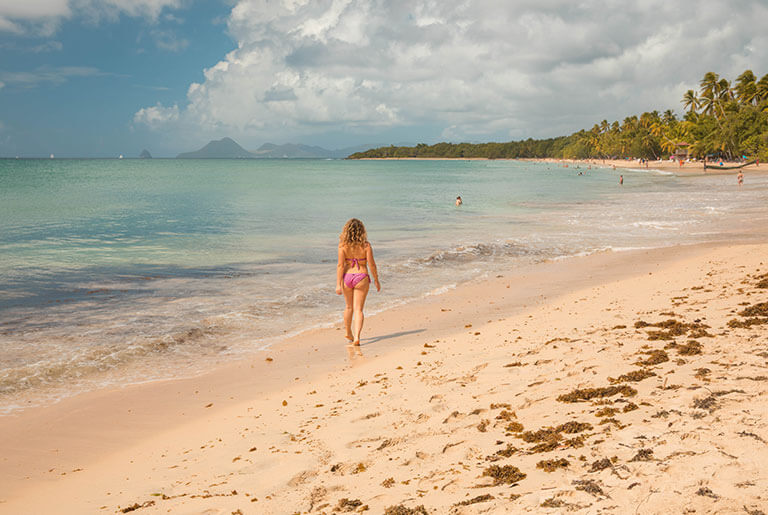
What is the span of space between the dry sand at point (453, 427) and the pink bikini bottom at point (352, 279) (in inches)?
44.2

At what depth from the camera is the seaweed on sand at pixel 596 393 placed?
462cm

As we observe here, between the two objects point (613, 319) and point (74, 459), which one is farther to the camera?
point (613, 319)

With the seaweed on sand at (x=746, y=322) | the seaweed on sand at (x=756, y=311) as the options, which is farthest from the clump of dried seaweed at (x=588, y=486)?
the seaweed on sand at (x=756, y=311)

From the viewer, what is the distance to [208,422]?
19.8 ft

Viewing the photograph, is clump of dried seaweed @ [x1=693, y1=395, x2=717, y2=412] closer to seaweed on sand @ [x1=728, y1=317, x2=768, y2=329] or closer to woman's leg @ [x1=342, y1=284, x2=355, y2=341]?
seaweed on sand @ [x1=728, y1=317, x2=768, y2=329]

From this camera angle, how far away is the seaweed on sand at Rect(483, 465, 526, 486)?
11.2 ft

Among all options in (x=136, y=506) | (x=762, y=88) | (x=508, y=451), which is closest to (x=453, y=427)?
(x=508, y=451)

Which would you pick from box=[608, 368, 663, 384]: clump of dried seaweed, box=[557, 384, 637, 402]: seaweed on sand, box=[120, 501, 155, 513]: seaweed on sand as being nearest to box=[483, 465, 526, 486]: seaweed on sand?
box=[557, 384, 637, 402]: seaweed on sand

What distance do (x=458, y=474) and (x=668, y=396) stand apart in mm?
2032

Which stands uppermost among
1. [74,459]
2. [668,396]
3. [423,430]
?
[668,396]

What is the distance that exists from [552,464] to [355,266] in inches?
227

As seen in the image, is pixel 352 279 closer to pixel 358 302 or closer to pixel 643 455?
pixel 358 302

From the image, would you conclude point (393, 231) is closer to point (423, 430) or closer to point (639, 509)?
point (423, 430)

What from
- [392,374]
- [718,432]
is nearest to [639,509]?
[718,432]
